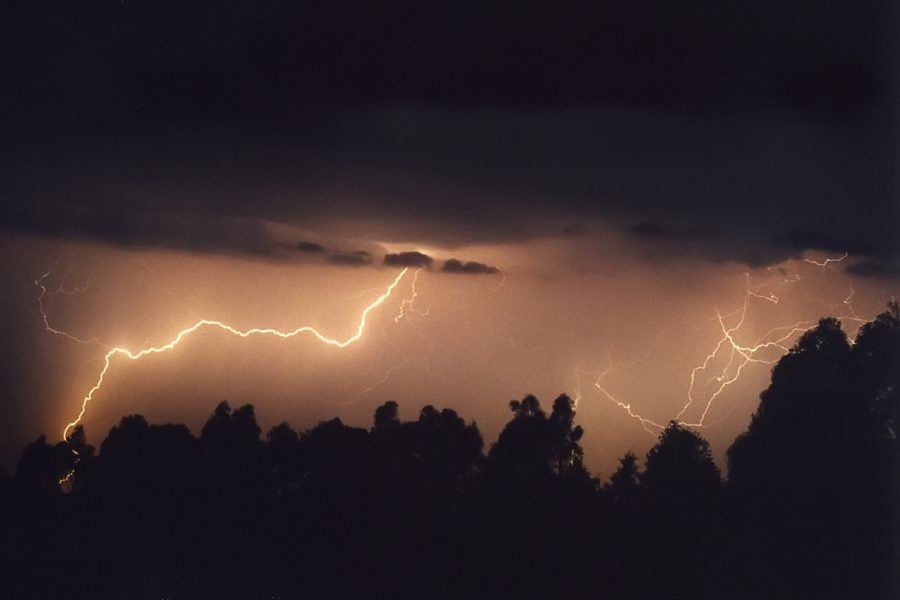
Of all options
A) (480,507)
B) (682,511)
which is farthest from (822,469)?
(480,507)

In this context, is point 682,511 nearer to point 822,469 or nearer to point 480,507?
point 822,469

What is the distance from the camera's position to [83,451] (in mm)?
17406

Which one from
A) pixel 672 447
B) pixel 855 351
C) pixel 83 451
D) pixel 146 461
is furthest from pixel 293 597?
pixel 855 351

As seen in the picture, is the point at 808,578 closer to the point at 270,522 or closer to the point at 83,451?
the point at 270,522

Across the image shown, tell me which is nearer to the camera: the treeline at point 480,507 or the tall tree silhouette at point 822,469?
the tall tree silhouette at point 822,469

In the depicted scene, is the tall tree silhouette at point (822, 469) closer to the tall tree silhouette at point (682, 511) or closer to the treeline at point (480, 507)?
the treeline at point (480, 507)

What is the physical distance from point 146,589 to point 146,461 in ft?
6.78

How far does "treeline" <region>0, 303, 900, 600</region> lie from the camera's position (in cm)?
1504

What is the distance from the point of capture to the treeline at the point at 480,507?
49.3ft

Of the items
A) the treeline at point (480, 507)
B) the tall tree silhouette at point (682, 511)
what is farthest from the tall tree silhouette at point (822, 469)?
the tall tree silhouette at point (682, 511)

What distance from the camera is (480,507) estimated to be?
15711mm

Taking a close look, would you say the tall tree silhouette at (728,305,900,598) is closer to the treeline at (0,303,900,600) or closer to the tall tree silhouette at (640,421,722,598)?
the treeline at (0,303,900,600)

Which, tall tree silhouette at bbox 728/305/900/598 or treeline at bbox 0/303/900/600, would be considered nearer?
tall tree silhouette at bbox 728/305/900/598

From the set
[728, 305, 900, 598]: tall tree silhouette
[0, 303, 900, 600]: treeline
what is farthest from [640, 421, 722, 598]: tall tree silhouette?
[728, 305, 900, 598]: tall tree silhouette
